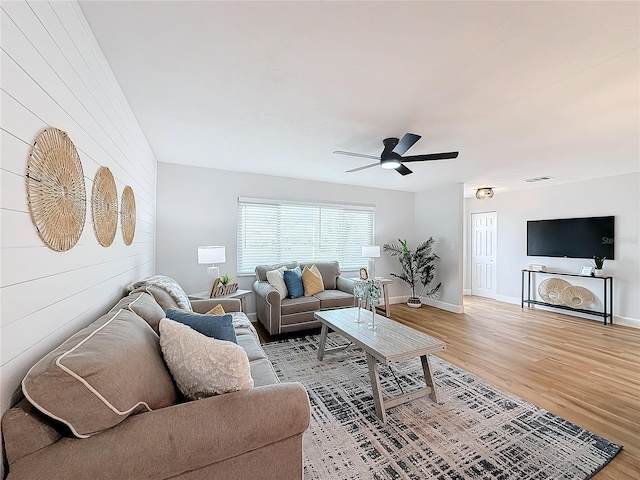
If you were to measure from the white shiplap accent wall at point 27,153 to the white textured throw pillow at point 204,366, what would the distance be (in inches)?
19.2

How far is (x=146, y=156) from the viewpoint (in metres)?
3.23

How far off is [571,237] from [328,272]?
4.46 m

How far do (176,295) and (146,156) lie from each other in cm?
182

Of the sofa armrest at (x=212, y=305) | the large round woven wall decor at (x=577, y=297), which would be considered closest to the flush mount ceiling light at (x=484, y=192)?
the large round woven wall decor at (x=577, y=297)

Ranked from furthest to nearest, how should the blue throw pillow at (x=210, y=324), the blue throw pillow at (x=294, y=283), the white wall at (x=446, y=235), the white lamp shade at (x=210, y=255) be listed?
1. the white wall at (x=446, y=235)
2. the blue throw pillow at (x=294, y=283)
3. the white lamp shade at (x=210, y=255)
4. the blue throw pillow at (x=210, y=324)

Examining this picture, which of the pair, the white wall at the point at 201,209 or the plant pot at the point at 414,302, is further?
the plant pot at the point at 414,302

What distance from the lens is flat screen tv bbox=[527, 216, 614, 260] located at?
4.67 metres

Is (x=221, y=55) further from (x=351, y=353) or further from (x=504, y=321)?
(x=504, y=321)

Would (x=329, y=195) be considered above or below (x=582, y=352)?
above

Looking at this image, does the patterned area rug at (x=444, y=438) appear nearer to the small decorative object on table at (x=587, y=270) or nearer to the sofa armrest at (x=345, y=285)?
the sofa armrest at (x=345, y=285)

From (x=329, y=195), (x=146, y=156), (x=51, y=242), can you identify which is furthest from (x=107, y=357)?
(x=329, y=195)

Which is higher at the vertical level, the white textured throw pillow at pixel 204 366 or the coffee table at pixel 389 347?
the white textured throw pillow at pixel 204 366

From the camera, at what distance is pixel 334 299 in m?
4.14

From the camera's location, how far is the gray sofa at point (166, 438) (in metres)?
0.86
